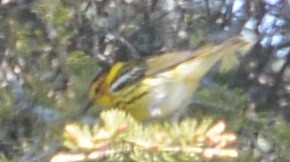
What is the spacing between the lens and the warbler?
278cm

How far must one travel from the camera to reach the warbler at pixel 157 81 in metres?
2.78

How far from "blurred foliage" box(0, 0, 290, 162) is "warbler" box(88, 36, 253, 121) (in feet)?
0.17

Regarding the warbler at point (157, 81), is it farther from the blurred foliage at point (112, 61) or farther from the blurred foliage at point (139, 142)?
the blurred foliage at point (139, 142)

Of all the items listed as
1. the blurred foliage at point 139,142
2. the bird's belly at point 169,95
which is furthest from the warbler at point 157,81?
the blurred foliage at point 139,142

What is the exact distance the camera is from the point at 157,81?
9.66 feet

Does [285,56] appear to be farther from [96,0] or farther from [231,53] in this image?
[96,0]

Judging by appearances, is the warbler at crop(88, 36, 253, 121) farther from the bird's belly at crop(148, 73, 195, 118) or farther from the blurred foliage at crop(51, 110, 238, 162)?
the blurred foliage at crop(51, 110, 238, 162)

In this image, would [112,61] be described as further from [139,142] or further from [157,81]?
[139,142]

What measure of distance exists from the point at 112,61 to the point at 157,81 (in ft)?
0.55

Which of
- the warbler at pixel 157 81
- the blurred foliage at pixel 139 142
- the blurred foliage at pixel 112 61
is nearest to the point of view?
the blurred foliage at pixel 139 142

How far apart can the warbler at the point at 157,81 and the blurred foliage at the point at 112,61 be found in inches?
2.1

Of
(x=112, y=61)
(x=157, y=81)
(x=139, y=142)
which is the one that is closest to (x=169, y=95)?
(x=157, y=81)

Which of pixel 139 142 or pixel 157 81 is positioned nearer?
pixel 139 142

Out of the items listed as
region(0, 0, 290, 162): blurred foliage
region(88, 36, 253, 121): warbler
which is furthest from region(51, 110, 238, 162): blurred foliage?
region(88, 36, 253, 121): warbler
